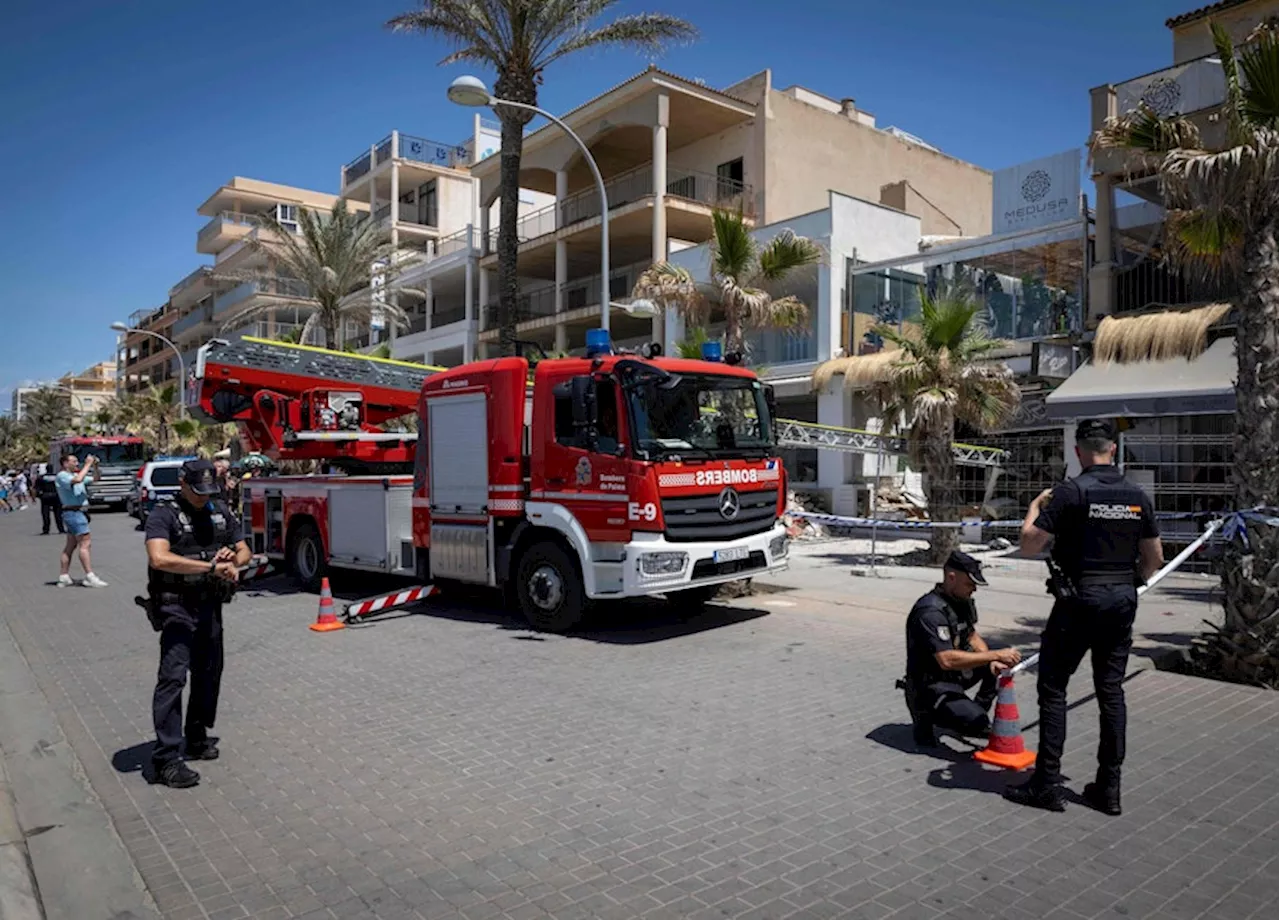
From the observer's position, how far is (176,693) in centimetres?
512

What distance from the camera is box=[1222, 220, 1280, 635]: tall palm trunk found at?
23.1 feet

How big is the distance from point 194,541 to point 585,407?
4.18 meters

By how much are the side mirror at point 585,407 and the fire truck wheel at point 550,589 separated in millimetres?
1255

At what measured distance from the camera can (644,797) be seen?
4852mm

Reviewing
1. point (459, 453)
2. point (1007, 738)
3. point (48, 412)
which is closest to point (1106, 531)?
point (1007, 738)

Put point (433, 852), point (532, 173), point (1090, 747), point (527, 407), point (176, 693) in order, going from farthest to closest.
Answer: point (532, 173) → point (527, 407) → point (1090, 747) → point (176, 693) → point (433, 852)

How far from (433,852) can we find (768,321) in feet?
41.6

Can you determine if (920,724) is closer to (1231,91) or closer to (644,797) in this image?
(644,797)

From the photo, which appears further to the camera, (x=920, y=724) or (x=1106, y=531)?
(x=920, y=724)

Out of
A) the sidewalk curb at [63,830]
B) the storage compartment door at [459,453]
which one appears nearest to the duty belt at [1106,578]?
the sidewalk curb at [63,830]

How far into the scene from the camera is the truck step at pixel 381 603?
988 centimetres

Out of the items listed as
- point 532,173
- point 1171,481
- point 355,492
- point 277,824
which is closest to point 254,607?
point 355,492

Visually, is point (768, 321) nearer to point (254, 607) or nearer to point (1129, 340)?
point (1129, 340)

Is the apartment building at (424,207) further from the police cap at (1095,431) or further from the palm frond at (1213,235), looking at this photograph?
the police cap at (1095,431)
